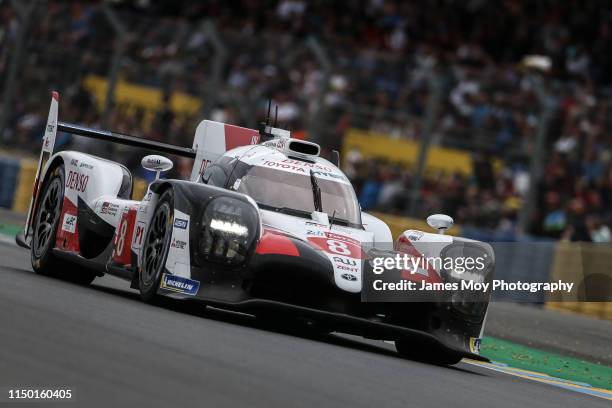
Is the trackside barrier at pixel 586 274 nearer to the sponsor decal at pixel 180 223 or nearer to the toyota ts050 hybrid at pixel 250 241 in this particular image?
the toyota ts050 hybrid at pixel 250 241

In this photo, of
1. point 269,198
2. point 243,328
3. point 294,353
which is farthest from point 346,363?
point 269,198

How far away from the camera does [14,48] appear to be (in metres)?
19.8

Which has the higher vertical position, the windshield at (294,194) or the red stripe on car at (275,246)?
the windshield at (294,194)

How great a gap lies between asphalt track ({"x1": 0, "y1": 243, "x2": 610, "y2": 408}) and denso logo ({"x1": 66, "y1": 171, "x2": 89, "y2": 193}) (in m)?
0.92

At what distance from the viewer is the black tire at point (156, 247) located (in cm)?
809

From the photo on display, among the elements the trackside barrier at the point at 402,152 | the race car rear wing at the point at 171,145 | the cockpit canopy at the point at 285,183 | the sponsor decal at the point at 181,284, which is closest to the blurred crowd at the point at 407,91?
the trackside barrier at the point at 402,152

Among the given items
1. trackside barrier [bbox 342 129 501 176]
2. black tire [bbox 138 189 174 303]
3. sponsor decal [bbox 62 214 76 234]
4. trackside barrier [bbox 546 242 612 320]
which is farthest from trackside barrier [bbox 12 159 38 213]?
black tire [bbox 138 189 174 303]

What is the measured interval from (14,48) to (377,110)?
5.73 meters

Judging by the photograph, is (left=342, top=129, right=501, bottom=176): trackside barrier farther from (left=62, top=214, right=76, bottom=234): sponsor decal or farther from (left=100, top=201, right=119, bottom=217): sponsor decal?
(left=100, top=201, right=119, bottom=217): sponsor decal

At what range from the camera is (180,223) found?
797 cm

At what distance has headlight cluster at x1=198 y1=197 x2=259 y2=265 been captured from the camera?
310 inches

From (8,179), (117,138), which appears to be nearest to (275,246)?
(117,138)

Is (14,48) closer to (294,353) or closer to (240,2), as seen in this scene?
(240,2)

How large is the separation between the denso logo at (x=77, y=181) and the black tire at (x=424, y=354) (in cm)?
253
